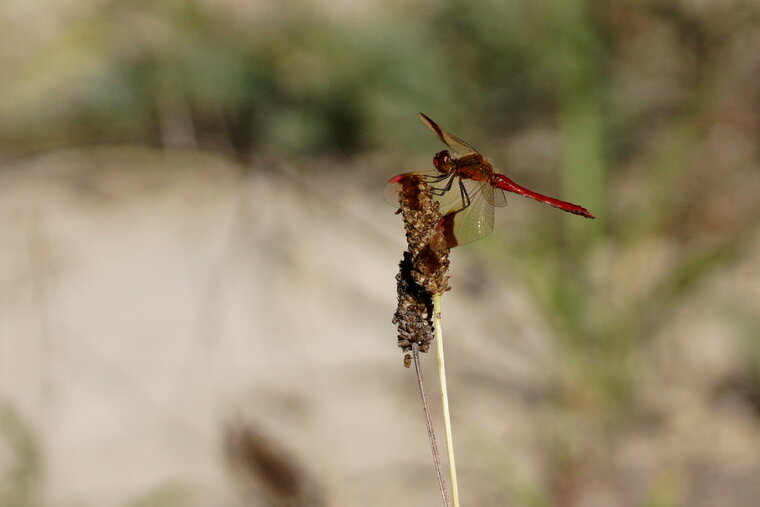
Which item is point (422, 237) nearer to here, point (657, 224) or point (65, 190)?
point (657, 224)

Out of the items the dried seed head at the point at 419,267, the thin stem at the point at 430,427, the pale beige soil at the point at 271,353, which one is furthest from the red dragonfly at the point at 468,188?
the pale beige soil at the point at 271,353

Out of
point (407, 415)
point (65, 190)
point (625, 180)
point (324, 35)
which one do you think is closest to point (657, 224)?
point (625, 180)

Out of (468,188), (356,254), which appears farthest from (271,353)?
(468,188)

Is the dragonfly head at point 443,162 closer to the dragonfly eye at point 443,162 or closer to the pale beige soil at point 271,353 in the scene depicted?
the dragonfly eye at point 443,162

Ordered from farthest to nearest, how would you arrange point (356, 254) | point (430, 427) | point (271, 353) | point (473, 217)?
point (356, 254) → point (271, 353) → point (473, 217) → point (430, 427)

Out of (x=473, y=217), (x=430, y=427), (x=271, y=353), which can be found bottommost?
(x=430, y=427)

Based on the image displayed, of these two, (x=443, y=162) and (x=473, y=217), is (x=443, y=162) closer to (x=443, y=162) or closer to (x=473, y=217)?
(x=443, y=162)

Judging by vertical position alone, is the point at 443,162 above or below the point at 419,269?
above

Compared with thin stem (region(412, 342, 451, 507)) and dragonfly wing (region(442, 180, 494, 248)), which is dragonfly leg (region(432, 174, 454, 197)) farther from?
thin stem (region(412, 342, 451, 507))

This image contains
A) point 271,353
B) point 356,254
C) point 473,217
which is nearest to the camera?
point 473,217
